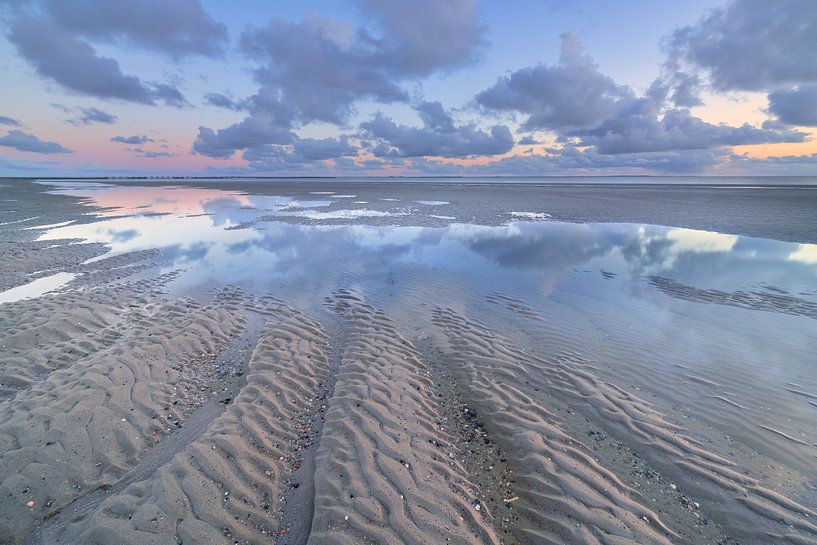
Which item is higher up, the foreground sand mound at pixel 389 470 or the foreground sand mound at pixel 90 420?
the foreground sand mound at pixel 90 420

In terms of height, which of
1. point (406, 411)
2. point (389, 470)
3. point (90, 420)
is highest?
point (90, 420)

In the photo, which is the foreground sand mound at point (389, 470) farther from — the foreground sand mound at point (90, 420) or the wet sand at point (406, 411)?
the foreground sand mound at point (90, 420)

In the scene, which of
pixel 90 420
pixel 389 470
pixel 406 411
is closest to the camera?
pixel 389 470

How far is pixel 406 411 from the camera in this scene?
275 inches

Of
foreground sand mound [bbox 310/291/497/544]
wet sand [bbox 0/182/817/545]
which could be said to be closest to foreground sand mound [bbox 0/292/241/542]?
wet sand [bbox 0/182/817/545]

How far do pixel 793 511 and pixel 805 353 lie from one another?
689 cm

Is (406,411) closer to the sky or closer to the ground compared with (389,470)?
closer to the ground

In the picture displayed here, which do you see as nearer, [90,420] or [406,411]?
[90,420]

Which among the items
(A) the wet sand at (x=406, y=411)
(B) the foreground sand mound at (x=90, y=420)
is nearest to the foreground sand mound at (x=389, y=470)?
(A) the wet sand at (x=406, y=411)

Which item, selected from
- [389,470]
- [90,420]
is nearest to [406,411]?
[389,470]

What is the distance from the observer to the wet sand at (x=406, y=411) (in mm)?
4820

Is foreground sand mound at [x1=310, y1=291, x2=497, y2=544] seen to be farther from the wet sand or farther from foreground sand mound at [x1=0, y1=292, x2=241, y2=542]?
foreground sand mound at [x1=0, y1=292, x2=241, y2=542]

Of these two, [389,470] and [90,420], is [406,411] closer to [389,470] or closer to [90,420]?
[389,470]

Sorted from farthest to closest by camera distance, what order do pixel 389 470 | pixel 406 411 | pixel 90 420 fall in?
pixel 406 411
pixel 90 420
pixel 389 470
